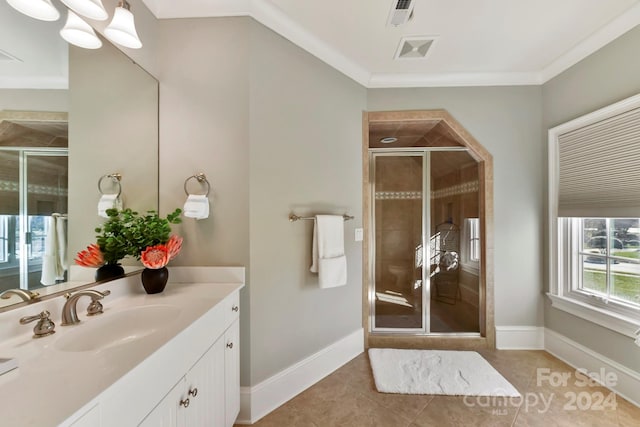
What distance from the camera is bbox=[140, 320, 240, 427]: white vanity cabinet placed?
82cm

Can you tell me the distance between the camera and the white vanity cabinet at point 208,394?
0.82 m

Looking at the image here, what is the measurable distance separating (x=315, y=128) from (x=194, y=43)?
3.00 feet

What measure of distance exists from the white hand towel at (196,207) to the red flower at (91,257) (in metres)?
0.41

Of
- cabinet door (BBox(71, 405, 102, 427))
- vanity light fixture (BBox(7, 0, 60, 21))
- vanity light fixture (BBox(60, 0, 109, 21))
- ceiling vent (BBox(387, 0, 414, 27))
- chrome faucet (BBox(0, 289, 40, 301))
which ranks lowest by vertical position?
cabinet door (BBox(71, 405, 102, 427))

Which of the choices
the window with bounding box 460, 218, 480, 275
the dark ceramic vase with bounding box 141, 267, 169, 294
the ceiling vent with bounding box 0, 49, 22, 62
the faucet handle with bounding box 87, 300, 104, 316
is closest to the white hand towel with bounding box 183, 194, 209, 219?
the dark ceramic vase with bounding box 141, 267, 169, 294

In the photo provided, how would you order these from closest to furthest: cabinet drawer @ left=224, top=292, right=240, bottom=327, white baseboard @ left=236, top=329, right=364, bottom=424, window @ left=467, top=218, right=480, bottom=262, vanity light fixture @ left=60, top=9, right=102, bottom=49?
vanity light fixture @ left=60, top=9, right=102, bottom=49 < cabinet drawer @ left=224, top=292, right=240, bottom=327 < white baseboard @ left=236, top=329, right=364, bottom=424 < window @ left=467, top=218, right=480, bottom=262

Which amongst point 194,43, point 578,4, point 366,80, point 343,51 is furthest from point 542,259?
point 194,43

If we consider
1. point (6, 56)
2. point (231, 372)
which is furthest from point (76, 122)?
point (231, 372)

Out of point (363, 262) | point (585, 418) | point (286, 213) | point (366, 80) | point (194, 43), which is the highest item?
point (366, 80)

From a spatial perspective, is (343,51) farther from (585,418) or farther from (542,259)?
(585,418)

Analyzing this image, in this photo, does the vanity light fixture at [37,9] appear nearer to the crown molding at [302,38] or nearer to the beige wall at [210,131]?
the beige wall at [210,131]

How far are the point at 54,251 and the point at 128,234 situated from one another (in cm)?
28

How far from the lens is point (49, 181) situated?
3.25 ft

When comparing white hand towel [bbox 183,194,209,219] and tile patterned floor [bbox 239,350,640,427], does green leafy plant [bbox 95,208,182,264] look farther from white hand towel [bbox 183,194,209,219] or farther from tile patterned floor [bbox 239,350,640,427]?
tile patterned floor [bbox 239,350,640,427]
